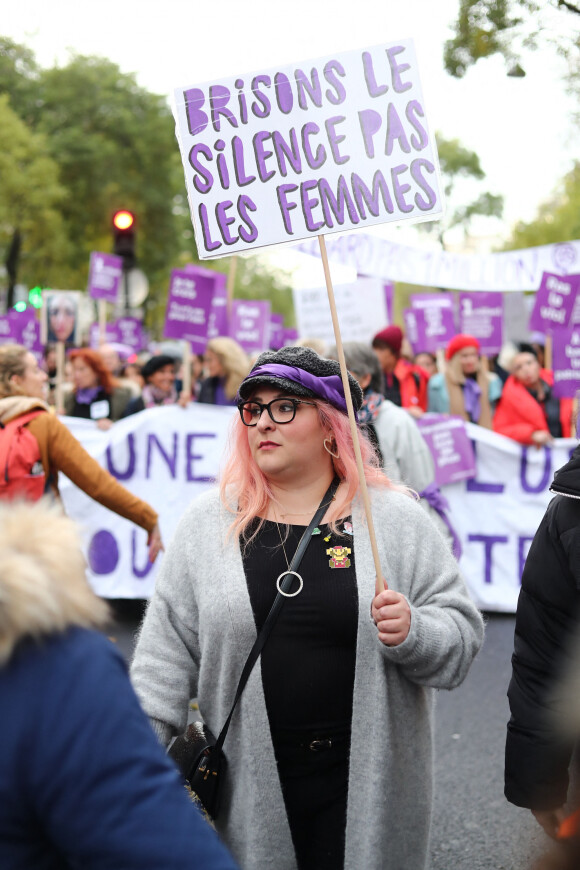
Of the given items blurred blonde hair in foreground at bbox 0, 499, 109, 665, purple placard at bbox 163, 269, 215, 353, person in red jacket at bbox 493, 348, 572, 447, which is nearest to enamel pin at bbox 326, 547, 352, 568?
blurred blonde hair in foreground at bbox 0, 499, 109, 665

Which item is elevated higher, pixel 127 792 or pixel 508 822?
pixel 127 792

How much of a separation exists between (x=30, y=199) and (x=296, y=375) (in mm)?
32306

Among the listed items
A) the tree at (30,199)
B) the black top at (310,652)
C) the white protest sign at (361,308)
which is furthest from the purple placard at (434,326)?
the tree at (30,199)

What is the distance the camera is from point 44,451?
4562 millimetres

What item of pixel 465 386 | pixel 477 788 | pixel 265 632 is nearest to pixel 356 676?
pixel 265 632

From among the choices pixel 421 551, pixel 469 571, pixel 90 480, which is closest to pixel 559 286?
pixel 469 571

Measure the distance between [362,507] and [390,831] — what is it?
77cm

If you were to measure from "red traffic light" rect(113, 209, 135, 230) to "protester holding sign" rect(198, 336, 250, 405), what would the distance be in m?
5.72

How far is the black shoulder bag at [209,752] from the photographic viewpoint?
2.37 m

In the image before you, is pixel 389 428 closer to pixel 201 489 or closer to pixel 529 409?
pixel 201 489

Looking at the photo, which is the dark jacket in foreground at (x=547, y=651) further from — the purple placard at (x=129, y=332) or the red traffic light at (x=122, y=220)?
the purple placard at (x=129, y=332)

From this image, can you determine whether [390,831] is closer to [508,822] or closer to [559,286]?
[508,822]

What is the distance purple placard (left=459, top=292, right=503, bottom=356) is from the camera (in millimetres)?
10391

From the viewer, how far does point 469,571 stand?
732 centimetres
